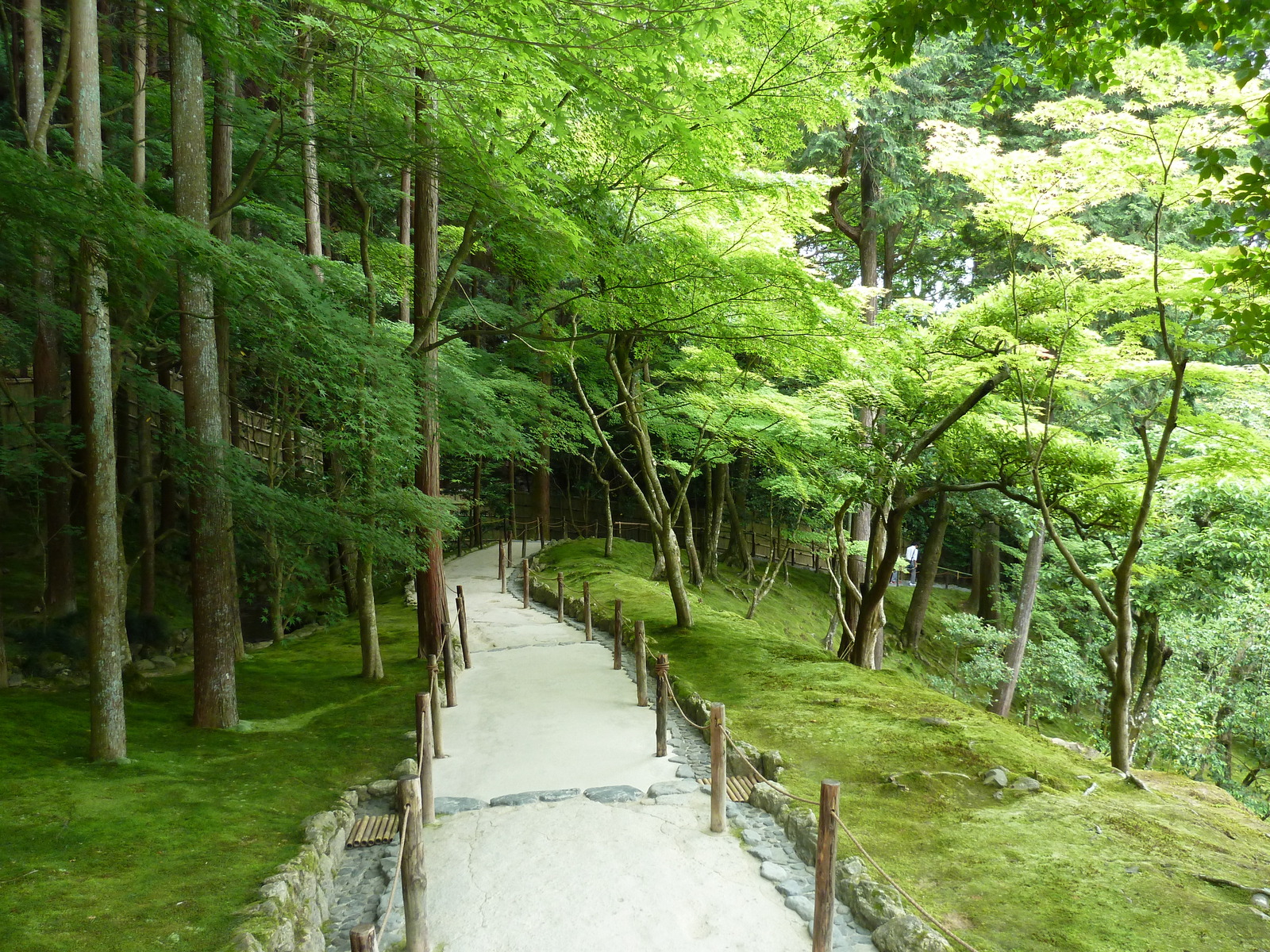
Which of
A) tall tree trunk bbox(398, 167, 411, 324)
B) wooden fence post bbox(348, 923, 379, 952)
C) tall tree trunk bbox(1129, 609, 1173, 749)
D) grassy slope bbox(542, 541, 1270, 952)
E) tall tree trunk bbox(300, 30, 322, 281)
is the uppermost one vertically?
tall tree trunk bbox(398, 167, 411, 324)

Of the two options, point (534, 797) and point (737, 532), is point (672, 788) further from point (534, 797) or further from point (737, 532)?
point (737, 532)

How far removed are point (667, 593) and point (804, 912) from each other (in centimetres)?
1084

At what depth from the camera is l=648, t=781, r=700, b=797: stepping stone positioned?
6.48 m

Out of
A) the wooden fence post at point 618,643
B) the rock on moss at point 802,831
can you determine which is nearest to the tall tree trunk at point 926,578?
the wooden fence post at point 618,643

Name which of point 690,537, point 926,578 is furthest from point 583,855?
point 926,578

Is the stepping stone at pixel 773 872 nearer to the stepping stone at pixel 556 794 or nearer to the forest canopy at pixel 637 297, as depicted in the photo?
the stepping stone at pixel 556 794

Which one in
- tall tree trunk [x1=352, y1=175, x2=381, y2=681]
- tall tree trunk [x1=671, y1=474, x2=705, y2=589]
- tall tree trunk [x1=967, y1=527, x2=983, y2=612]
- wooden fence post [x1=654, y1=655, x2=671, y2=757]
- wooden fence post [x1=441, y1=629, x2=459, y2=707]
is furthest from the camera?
tall tree trunk [x1=967, y1=527, x2=983, y2=612]

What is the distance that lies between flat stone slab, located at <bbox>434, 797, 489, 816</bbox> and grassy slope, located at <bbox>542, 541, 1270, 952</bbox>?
272cm

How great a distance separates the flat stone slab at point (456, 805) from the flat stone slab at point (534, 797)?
0.37ft

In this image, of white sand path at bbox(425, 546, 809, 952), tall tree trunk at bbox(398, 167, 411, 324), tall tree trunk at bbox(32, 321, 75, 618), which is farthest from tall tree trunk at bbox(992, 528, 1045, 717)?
tall tree trunk at bbox(32, 321, 75, 618)

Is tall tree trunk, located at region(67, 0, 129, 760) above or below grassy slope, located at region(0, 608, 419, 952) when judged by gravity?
above

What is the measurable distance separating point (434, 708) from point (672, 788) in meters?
3.07

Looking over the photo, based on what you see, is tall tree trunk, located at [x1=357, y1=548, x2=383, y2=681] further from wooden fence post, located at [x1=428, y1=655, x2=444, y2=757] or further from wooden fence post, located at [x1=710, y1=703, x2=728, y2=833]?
wooden fence post, located at [x1=710, y1=703, x2=728, y2=833]

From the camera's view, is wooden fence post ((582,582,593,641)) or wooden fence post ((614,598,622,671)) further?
wooden fence post ((582,582,593,641))
